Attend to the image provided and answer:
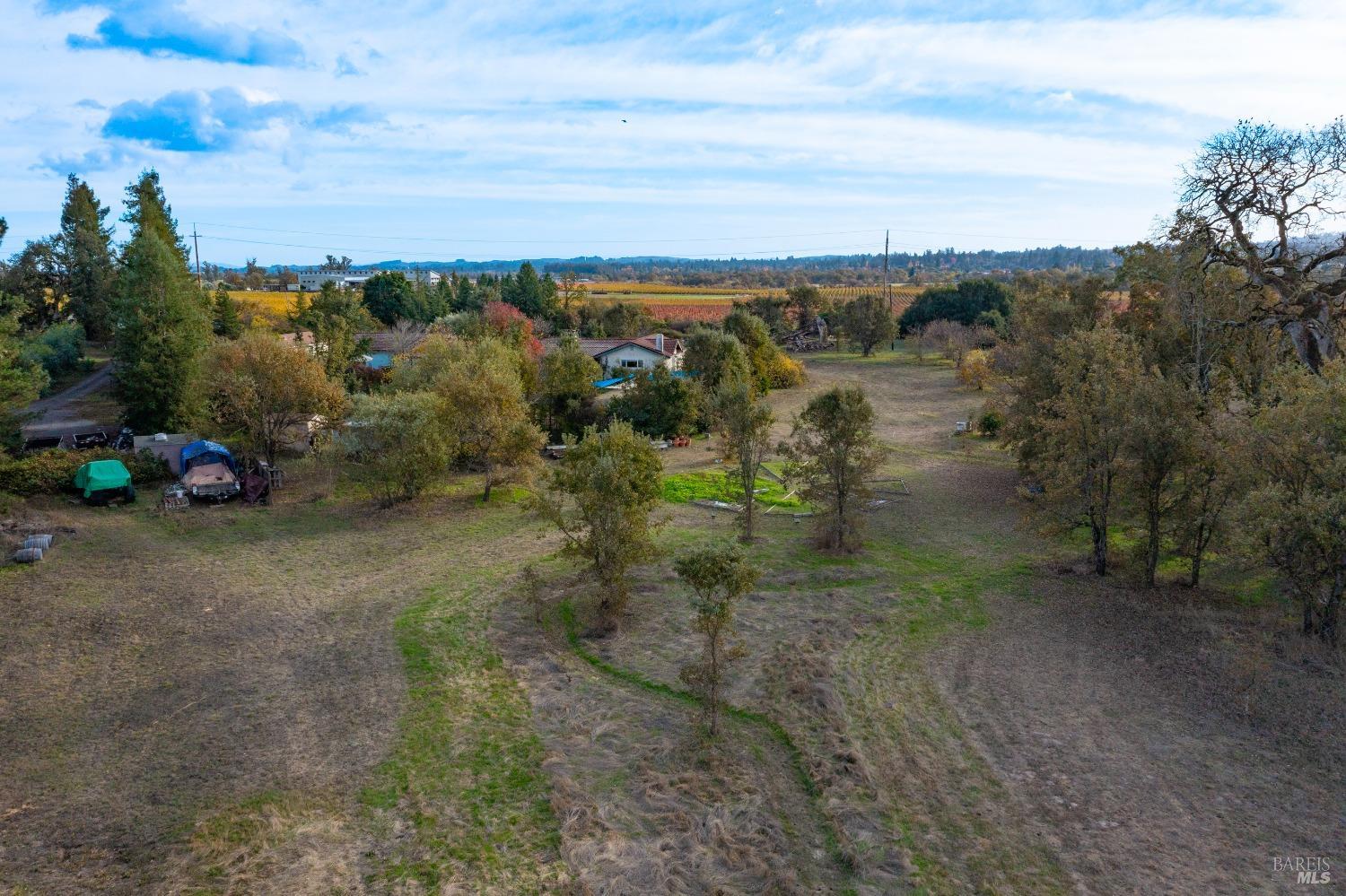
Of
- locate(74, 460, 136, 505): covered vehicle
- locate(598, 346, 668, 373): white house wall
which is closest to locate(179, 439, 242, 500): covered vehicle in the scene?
locate(74, 460, 136, 505): covered vehicle

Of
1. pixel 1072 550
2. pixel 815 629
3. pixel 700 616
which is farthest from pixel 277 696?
pixel 1072 550

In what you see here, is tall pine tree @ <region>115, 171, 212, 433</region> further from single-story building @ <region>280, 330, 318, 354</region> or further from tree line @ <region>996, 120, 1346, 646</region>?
tree line @ <region>996, 120, 1346, 646</region>

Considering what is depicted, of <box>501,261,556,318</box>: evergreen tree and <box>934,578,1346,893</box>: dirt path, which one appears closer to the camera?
<box>934,578,1346,893</box>: dirt path

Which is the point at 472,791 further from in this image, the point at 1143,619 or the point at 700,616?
the point at 1143,619

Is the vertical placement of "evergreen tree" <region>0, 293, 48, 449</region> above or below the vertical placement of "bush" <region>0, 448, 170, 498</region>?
above

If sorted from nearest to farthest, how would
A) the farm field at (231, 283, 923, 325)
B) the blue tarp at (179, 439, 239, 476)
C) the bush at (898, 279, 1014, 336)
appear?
the blue tarp at (179, 439, 239, 476) < the farm field at (231, 283, 923, 325) < the bush at (898, 279, 1014, 336)

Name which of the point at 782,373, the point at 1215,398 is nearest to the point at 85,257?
the point at 782,373
